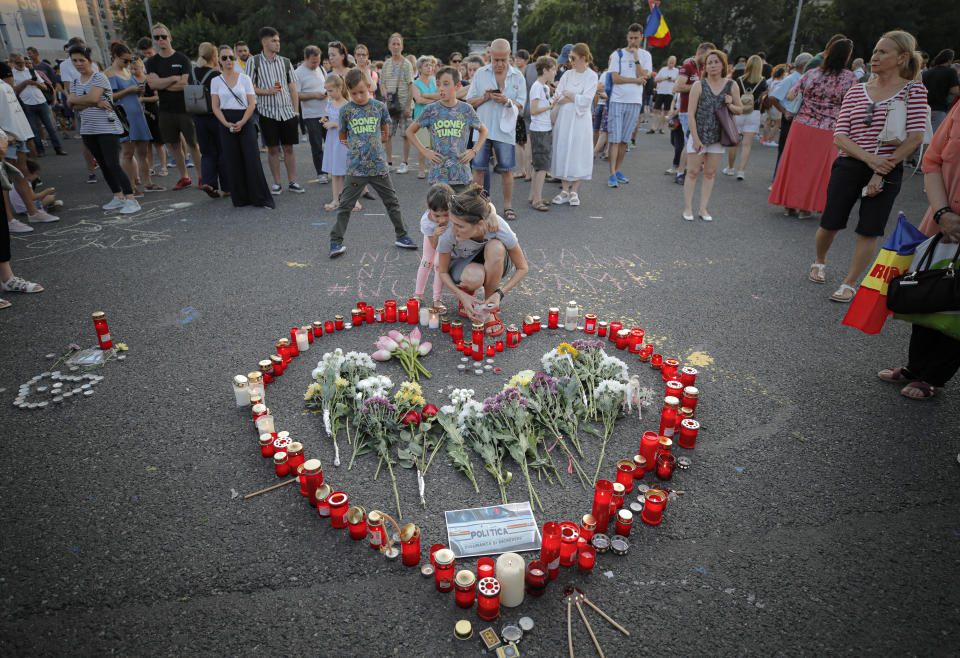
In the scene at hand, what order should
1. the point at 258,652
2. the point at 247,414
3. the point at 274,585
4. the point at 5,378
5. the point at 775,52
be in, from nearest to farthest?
the point at 258,652 → the point at 274,585 → the point at 247,414 → the point at 5,378 → the point at 775,52

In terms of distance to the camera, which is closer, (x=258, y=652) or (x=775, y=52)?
(x=258, y=652)

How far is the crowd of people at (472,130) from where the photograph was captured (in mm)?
4258

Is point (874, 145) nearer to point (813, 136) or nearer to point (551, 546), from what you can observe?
point (813, 136)

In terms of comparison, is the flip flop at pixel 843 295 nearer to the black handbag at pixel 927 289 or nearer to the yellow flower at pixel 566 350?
the black handbag at pixel 927 289

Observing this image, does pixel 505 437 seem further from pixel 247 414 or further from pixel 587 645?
pixel 247 414

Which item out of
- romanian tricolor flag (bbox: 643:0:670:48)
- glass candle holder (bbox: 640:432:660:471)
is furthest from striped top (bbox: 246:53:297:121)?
romanian tricolor flag (bbox: 643:0:670:48)

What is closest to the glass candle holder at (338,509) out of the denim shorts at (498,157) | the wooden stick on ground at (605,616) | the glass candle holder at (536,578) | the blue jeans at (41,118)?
the glass candle holder at (536,578)

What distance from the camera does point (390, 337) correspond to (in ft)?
13.0

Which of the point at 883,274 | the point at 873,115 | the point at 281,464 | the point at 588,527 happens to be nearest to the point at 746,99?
the point at 873,115

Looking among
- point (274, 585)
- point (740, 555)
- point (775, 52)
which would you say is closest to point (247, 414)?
point (274, 585)

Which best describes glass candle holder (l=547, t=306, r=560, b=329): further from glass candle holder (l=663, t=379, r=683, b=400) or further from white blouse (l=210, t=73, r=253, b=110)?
white blouse (l=210, t=73, r=253, b=110)

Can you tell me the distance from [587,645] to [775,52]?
148 feet

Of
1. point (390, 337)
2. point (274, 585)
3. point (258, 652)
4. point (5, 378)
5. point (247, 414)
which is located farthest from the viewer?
point (390, 337)

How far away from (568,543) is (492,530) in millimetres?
399
